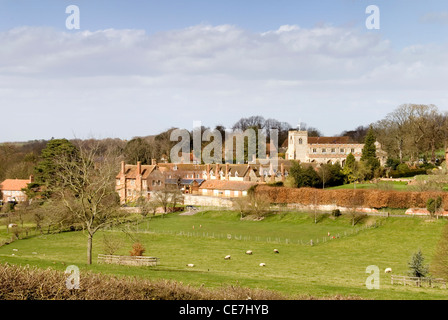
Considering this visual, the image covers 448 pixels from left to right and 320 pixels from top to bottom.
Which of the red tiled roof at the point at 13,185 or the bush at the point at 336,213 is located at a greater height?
the red tiled roof at the point at 13,185

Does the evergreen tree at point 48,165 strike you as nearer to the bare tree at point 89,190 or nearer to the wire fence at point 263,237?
the bare tree at point 89,190

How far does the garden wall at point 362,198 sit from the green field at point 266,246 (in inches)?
151

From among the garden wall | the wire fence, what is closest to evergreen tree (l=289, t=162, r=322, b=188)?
the garden wall

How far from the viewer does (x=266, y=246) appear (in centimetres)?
4744

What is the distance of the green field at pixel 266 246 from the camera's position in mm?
32969

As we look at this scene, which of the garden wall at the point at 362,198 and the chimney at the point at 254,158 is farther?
the chimney at the point at 254,158

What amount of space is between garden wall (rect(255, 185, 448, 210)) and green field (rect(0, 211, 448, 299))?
3.84m

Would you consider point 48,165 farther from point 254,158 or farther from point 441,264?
point 441,264

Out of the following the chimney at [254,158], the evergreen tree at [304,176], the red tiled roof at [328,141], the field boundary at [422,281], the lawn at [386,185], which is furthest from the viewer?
the chimney at [254,158]

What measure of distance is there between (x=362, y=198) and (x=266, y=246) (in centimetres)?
1953

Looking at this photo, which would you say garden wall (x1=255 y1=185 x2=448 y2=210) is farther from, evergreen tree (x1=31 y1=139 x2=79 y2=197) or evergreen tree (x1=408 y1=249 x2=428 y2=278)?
evergreen tree (x1=31 y1=139 x2=79 y2=197)

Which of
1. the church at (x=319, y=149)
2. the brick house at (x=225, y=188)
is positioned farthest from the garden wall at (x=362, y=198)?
the church at (x=319, y=149)

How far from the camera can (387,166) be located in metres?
86.9
